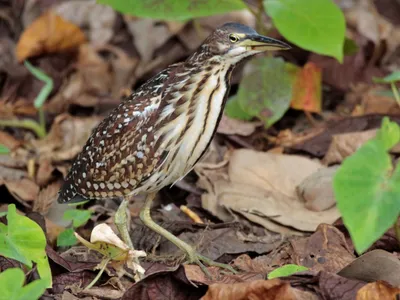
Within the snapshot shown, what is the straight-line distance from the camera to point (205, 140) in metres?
4.86

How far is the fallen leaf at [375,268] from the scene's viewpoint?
4.29 metres

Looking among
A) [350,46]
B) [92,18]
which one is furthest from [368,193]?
[92,18]

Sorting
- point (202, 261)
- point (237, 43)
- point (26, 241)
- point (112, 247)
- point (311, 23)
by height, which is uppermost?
point (237, 43)

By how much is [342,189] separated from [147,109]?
165 cm

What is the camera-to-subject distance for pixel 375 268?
4.33m

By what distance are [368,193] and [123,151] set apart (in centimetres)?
184

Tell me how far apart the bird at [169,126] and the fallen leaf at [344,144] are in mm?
1489

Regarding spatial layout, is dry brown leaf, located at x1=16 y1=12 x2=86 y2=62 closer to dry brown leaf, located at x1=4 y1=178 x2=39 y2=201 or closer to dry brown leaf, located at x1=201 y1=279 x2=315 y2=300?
dry brown leaf, located at x1=4 y1=178 x2=39 y2=201

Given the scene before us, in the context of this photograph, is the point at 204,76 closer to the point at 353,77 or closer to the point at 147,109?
the point at 147,109

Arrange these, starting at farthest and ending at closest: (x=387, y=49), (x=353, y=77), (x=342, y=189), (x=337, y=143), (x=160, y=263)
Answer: (x=387, y=49) → (x=353, y=77) → (x=337, y=143) → (x=160, y=263) → (x=342, y=189)

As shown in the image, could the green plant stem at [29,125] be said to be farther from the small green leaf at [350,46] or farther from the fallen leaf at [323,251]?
the fallen leaf at [323,251]

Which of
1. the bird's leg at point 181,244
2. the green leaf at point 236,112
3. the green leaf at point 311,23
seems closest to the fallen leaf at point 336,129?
the green leaf at point 236,112

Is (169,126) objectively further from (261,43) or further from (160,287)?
(160,287)

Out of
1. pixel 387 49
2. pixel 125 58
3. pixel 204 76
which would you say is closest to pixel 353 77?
pixel 387 49
